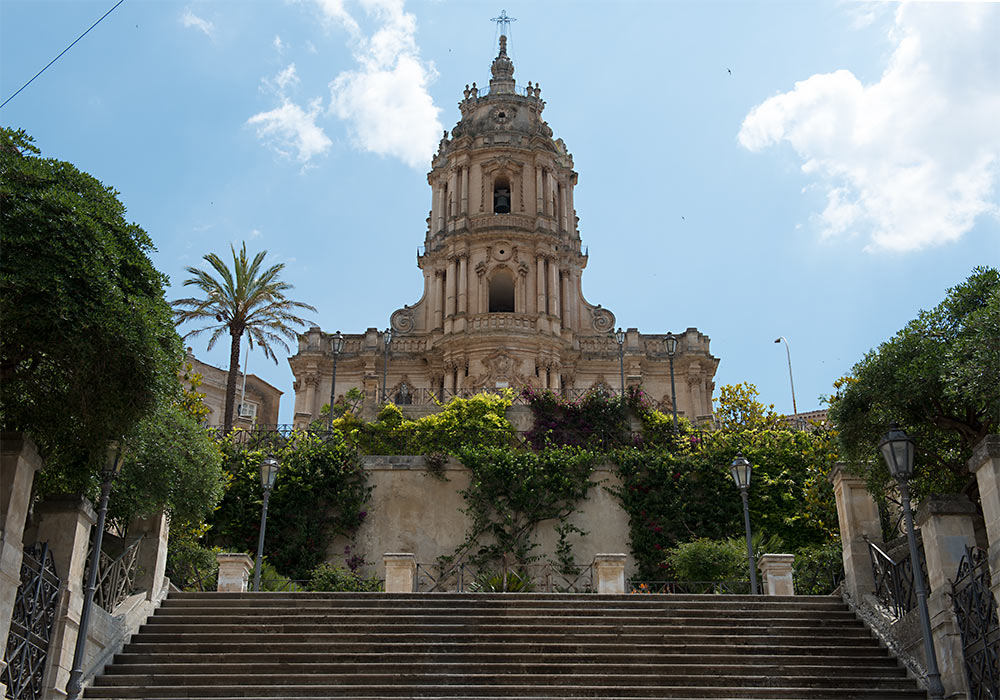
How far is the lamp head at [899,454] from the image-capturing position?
13266 millimetres

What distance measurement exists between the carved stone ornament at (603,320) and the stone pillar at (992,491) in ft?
122

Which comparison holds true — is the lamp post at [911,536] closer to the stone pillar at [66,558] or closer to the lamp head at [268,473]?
the stone pillar at [66,558]

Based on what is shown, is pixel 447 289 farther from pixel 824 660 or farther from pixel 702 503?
pixel 824 660

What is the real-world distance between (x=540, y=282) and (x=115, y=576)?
33.8m

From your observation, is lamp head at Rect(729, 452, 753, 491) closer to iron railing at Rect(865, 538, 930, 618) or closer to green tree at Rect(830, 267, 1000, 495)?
green tree at Rect(830, 267, 1000, 495)

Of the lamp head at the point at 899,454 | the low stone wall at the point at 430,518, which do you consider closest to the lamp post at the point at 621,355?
the low stone wall at the point at 430,518

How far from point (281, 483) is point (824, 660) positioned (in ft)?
A: 54.5

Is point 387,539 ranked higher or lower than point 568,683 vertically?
higher

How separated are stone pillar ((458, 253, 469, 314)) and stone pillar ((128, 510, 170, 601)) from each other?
30.2 metres

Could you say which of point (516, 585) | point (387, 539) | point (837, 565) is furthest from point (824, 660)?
point (387, 539)

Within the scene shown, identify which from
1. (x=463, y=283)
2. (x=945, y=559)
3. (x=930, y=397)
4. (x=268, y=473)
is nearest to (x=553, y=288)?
(x=463, y=283)

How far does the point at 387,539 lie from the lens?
2727 cm

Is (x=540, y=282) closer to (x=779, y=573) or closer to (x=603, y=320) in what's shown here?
(x=603, y=320)

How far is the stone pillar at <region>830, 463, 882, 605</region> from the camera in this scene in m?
17.0
